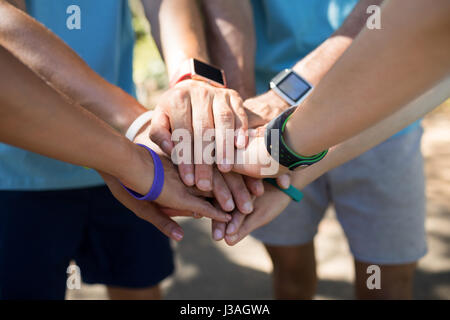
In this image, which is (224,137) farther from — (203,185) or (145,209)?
(145,209)

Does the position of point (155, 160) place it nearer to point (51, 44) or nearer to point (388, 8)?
point (51, 44)

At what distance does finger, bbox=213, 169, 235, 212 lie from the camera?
1485 mm

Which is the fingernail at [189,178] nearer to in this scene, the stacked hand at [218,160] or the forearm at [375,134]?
the stacked hand at [218,160]

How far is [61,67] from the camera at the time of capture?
1.43 meters

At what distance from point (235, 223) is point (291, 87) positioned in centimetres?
51

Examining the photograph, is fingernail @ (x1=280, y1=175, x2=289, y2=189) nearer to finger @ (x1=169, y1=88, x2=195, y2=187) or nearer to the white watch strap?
finger @ (x1=169, y1=88, x2=195, y2=187)

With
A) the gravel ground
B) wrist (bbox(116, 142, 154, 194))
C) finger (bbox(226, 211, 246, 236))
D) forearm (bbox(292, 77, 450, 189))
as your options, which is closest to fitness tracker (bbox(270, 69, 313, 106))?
forearm (bbox(292, 77, 450, 189))

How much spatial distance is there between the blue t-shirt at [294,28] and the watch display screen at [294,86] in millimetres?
214

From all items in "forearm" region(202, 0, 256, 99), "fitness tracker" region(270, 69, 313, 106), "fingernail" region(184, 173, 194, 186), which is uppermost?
"forearm" region(202, 0, 256, 99)

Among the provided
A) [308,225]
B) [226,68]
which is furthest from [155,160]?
[308,225]

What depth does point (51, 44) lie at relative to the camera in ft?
4.59

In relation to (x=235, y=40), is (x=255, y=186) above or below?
below

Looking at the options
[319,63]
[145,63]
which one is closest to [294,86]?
[319,63]

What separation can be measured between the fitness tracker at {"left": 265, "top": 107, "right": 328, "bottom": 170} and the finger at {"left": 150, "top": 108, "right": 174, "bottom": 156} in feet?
1.04
